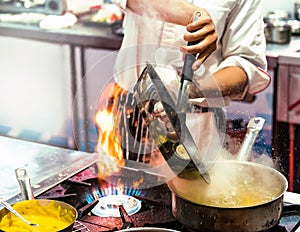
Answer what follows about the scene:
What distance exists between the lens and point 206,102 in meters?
1.49

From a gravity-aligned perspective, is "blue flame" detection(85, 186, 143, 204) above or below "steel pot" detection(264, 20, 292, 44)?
above

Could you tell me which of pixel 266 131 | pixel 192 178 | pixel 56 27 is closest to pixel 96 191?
pixel 192 178

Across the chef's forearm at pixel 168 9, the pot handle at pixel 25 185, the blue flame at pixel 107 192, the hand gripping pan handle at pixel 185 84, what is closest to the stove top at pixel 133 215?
the blue flame at pixel 107 192

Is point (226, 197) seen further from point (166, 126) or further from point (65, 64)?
point (65, 64)

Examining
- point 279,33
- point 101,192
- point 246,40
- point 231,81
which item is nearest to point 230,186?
point 101,192

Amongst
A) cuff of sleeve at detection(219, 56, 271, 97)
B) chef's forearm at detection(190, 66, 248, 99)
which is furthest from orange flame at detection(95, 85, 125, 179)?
cuff of sleeve at detection(219, 56, 271, 97)

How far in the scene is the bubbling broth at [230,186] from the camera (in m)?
1.45

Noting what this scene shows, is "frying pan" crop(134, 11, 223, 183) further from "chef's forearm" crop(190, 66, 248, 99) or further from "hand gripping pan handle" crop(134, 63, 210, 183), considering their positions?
"chef's forearm" crop(190, 66, 248, 99)

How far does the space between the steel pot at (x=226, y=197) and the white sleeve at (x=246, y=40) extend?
49 cm

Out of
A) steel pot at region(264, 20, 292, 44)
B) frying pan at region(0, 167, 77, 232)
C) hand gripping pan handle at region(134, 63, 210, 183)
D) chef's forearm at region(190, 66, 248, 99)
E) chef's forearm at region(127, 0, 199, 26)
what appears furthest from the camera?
steel pot at region(264, 20, 292, 44)

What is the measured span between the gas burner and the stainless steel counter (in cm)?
19

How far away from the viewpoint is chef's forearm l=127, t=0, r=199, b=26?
166 cm

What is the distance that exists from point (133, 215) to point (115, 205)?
0.08m

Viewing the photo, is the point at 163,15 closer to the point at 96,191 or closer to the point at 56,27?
the point at 96,191
